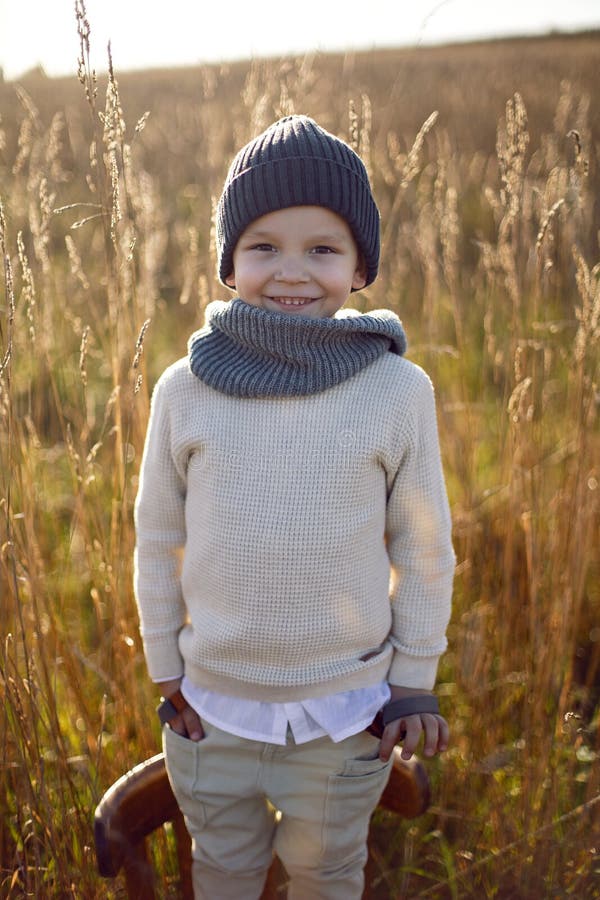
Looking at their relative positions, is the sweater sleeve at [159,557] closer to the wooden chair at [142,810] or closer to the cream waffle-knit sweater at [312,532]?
the cream waffle-knit sweater at [312,532]

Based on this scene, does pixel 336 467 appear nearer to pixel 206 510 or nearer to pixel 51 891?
pixel 206 510

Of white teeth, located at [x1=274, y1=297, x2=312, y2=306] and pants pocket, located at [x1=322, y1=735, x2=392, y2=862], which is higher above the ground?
white teeth, located at [x1=274, y1=297, x2=312, y2=306]

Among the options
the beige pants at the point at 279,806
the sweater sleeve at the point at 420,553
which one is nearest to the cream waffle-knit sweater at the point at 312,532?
the sweater sleeve at the point at 420,553

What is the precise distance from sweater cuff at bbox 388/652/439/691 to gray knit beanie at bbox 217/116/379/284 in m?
0.71

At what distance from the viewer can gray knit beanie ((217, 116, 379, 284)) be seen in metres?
1.26

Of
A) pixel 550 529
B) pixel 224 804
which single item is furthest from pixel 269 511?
pixel 550 529

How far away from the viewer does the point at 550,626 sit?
190 cm

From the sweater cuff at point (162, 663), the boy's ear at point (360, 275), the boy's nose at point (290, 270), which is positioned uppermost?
the boy's nose at point (290, 270)

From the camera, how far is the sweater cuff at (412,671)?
135 centimetres

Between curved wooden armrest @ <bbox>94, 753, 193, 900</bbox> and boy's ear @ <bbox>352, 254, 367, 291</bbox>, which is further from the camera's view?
boy's ear @ <bbox>352, 254, 367, 291</bbox>

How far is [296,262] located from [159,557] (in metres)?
0.56

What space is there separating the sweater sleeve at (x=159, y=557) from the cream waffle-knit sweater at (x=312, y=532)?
0.14ft

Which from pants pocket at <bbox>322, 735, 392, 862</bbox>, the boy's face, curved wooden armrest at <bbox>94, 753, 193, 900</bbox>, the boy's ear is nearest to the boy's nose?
the boy's face

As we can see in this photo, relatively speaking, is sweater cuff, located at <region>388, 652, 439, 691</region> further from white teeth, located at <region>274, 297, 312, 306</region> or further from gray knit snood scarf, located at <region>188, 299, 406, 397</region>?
white teeth, located at <region>274, 297, 312, 306</region>
